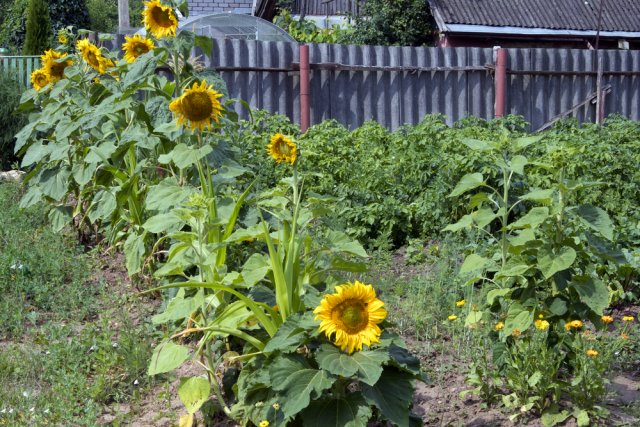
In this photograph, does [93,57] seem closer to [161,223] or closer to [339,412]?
[161,223]

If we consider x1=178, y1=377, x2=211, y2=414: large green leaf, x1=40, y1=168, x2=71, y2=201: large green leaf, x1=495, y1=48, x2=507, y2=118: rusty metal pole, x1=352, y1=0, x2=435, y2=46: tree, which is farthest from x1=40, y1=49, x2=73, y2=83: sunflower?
x1=352, y1=0, x2=435, y2=46: tree

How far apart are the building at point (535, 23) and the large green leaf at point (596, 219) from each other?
15299 millimetres

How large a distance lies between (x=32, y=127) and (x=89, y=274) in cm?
137

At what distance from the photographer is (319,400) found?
305cm

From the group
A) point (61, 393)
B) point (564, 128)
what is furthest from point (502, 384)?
point (564, 128)

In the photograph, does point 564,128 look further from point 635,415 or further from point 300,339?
point 300,339

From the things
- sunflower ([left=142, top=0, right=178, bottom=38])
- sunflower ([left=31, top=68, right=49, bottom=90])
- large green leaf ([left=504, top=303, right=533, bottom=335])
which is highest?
sunflower ([left=142, top=0, right=178, bottom=38])

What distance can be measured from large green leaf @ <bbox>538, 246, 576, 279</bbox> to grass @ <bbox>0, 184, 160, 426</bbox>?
1.82m

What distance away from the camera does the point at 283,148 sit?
3.54 m

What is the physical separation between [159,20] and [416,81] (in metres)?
7.40

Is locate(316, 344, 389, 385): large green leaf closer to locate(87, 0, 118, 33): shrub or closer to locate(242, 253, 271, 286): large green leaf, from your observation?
locate(242, 253, 271, 286): large green leaf

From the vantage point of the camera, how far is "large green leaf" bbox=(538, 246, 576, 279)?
3381 mm

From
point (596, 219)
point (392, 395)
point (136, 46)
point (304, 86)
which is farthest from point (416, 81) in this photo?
point (392, 395)

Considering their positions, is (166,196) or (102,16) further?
(102,16)
